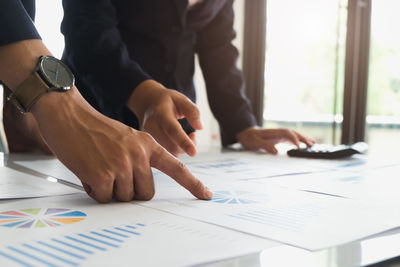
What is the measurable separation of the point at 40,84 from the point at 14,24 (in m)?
0.10

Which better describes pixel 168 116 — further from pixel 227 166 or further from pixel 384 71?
pixel 384 71

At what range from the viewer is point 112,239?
1.34 ft

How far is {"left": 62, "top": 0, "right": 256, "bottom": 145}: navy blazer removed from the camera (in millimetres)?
1029

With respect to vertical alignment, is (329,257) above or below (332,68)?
above

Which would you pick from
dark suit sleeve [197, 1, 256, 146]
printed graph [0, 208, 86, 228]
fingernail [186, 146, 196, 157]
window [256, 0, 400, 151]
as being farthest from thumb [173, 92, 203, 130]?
window [256, 0, 400, 151]

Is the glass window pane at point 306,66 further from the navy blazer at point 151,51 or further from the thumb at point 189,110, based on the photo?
the thumb at point 189,110

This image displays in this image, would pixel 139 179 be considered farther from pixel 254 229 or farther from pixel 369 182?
pixel 369 182

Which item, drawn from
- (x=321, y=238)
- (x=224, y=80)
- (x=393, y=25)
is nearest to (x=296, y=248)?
(x=321, y=238)

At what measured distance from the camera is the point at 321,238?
1.38 ft

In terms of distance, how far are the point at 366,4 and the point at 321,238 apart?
10.7 feet

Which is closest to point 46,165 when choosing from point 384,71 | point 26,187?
point 26,187

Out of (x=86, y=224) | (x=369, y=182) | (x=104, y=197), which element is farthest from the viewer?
(x=369, y=182)

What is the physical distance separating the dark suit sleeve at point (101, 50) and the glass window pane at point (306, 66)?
270 centimetres

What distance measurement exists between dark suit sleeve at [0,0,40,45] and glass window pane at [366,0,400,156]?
3057mm
